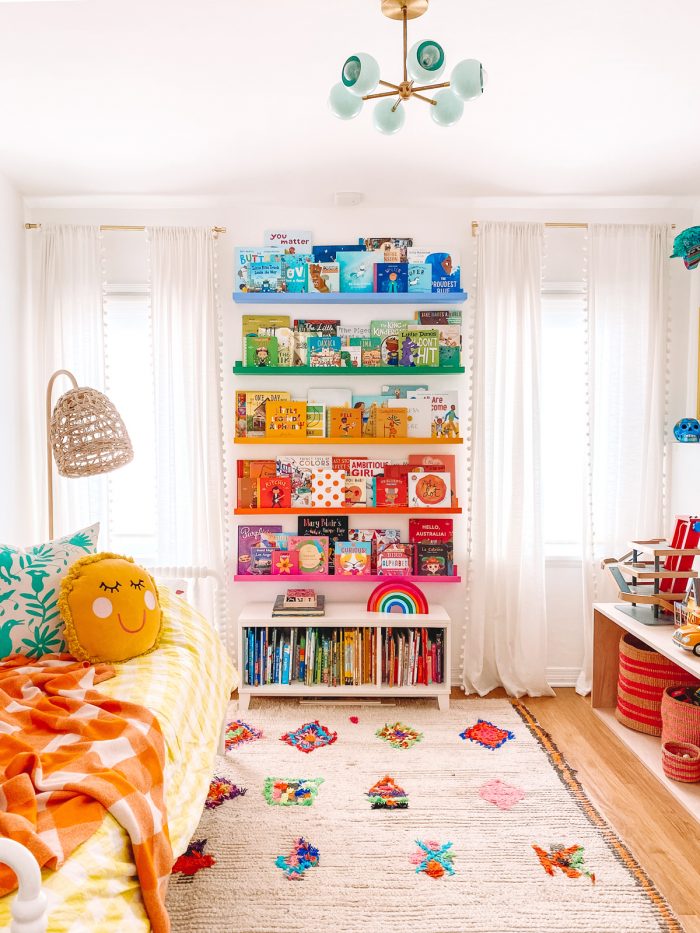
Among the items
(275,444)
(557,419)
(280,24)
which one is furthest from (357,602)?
(280,24)

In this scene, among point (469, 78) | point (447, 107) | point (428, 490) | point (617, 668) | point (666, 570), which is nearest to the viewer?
point (469, 78)

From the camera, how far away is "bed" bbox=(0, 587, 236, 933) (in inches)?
47.4

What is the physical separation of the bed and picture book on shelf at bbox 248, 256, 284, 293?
165cm

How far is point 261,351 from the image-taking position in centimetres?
350

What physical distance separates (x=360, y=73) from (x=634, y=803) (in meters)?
2.56

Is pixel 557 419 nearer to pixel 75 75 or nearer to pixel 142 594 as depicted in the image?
pixel 142 594

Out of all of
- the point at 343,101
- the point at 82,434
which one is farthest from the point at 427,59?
the point at 82,434

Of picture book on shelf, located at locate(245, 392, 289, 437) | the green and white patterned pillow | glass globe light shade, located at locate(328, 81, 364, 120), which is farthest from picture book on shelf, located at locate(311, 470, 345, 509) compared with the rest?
glass globe light shade, located at locate(328, 81, 364, 120)

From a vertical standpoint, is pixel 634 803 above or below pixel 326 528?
below

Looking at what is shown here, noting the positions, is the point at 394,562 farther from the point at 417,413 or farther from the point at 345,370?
the point at 345,370

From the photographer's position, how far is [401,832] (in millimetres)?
2293

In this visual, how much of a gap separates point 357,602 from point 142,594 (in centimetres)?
158

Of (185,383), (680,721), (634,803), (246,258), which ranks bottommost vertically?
(634,803)

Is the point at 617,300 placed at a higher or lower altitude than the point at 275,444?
higher
